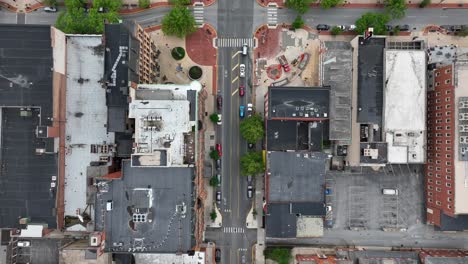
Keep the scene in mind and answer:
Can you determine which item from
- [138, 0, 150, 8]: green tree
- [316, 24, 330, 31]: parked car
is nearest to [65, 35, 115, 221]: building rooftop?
[138, 0, 150, 8]: green tree

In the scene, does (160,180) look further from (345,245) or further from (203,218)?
(345,245)

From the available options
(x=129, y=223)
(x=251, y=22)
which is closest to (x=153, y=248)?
(x=129, y=223)

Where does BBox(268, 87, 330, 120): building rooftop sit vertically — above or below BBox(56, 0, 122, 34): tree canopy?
below

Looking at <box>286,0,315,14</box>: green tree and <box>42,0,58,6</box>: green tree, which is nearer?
<box>286,0,315,14</box>: green tree

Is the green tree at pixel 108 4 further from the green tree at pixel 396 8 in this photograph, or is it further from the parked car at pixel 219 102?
the green tree at pixel 396 8

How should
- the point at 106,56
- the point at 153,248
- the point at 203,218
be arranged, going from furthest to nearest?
the point at 203,218 → the point at 106,56 → the point at 153,248

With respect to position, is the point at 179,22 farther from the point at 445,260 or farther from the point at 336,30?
the point at 445,260

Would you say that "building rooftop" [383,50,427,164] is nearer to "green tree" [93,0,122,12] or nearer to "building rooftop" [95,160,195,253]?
"building rooftop" [95,160,195,253]
